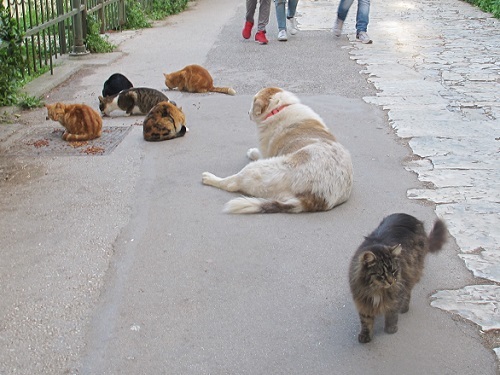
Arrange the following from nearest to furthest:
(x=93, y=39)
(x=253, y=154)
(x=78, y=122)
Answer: (x=253, y=154)
(x=78, y=122)
(x=93, y=39)

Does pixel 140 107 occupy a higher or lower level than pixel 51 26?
lower

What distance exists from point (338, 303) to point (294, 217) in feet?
4.36

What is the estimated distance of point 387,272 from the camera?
3.50 meters

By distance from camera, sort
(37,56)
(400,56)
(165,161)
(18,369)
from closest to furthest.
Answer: (18,369)
(165,161)
(37,56)
(400,56)

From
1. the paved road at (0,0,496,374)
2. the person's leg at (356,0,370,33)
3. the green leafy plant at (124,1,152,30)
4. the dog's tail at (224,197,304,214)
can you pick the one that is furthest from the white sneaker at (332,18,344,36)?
the dog's tail at (224,197,304,214)

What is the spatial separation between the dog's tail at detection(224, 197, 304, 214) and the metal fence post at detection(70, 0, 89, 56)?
22.9 ft

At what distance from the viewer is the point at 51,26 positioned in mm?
10445

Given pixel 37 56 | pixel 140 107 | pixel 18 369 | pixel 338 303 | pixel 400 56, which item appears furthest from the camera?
pixel 400 56

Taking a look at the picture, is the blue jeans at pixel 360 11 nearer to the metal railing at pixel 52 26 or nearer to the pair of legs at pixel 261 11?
the pair of legs at pixel 261 11

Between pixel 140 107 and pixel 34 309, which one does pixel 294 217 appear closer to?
pixel 34 309

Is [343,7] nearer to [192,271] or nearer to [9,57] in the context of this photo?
[9,57]

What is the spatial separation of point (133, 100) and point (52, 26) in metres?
3.33

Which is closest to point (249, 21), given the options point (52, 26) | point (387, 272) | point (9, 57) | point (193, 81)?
point (52, 26)

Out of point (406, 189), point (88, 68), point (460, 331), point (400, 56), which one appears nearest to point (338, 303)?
point (460, 331)
